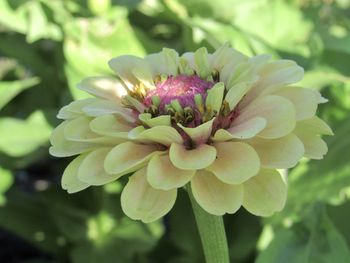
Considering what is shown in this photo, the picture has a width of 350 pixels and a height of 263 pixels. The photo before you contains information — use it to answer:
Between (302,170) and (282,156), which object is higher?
(282,156)

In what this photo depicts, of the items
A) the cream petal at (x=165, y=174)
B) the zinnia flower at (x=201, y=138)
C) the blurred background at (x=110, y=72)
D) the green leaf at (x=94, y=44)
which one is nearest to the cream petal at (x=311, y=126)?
the zinnia flower at (x=201, y=138)

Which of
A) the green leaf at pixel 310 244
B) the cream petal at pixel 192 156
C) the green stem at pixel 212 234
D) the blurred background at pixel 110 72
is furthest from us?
the blurred background at pixel 110 72

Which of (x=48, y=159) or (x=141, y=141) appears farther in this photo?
(x=48, y=159)

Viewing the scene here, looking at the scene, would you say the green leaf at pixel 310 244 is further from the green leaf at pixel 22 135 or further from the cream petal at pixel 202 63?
the green leaf at pixel 22 135

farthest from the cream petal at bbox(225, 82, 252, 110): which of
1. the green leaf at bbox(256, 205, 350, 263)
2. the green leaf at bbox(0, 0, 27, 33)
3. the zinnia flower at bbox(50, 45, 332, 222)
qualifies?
the green leaf at bbox(0, 0, 27, 33)

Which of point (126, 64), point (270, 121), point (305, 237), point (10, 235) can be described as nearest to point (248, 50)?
point (305, 237)

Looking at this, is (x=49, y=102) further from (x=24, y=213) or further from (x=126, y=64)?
(x=126, y=64)

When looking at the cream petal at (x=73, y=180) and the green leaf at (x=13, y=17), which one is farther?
the green leaf at (x=13, y=17)

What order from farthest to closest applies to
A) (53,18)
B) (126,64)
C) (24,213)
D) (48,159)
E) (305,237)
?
(48,159)
(24,213)
(53,18)
(305,237)
(126,64)
